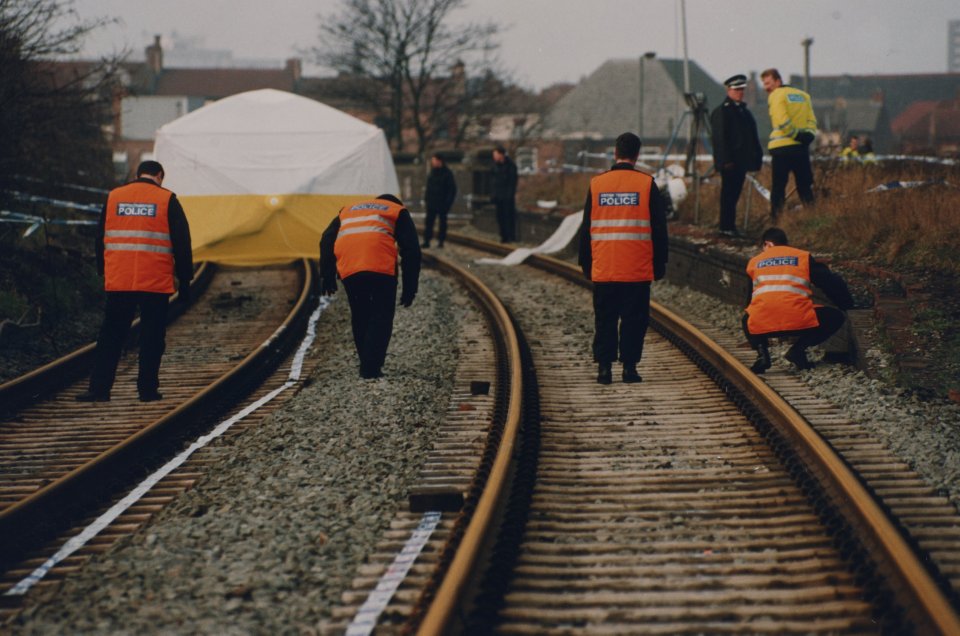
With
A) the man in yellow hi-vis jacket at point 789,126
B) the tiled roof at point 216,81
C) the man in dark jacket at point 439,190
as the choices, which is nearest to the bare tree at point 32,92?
the man in dark jacket at point 439,190

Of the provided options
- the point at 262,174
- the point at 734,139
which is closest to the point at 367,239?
the point at 262,174

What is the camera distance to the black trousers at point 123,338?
823cm

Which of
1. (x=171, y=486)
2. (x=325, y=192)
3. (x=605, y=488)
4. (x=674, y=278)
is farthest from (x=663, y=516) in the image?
(x=674, y=278)

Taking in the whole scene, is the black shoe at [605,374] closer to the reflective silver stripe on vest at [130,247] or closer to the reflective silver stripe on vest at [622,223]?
the reflective silver stripe on vest at [622,223]

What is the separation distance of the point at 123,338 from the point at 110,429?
3.64 ft

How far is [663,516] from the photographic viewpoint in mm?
5043

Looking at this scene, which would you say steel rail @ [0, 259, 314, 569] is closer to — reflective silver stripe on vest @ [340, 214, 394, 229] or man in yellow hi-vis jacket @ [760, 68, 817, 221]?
reflective silver stripe on vest @ [340, 214, 394, 229]

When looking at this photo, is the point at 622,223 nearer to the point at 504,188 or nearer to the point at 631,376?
the point at 631,376

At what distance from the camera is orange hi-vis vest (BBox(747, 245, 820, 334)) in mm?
8180

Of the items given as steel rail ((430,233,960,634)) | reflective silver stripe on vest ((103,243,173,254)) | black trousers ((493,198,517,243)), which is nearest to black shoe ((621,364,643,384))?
steel rail ((430,233,960,634))

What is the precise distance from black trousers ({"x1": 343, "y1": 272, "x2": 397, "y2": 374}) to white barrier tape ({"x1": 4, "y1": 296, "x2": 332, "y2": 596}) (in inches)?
26.2

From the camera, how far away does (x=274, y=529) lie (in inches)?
196

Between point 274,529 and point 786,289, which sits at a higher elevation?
point 786,289

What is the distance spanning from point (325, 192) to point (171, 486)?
23.4 ft
